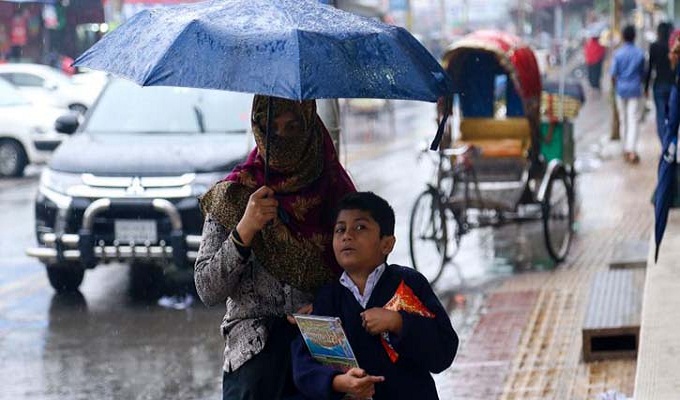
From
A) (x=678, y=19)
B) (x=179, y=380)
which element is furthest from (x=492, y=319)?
(x=678, y=19)

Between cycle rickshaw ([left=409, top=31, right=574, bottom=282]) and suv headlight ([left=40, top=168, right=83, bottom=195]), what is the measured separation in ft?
8.98

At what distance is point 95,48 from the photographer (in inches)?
171

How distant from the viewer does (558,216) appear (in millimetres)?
13039

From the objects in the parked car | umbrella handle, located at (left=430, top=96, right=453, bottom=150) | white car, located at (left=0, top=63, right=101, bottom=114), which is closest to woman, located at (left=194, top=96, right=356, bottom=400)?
umbrella handle, located at (left=430, top=96, right=453, bottom=150)

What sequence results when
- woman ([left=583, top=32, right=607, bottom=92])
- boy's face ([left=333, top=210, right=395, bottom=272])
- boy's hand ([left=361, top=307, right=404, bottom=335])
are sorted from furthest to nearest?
woman ([left=583, top=32, right=607, bottom=92])
boy's face ([left=333, top=210, right=395, bottom=272])
boy's hand ([left=361, top=307, right=404, bottom=335])

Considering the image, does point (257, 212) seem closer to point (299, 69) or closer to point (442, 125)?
point (299, 69)

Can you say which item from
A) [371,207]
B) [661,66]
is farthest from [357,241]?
[661,66]

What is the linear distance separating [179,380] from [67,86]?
2330cm

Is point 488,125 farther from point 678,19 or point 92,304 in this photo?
point 678,19

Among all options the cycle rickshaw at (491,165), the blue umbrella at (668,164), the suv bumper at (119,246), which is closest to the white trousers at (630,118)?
the cycle rickshaw at (491,165)

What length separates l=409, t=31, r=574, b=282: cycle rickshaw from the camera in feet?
37.7

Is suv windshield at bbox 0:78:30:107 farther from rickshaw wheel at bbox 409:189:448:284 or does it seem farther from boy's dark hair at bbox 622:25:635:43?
rickshaw wheel at bbox 409:189:448:284

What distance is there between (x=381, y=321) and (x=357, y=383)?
195 millimetres

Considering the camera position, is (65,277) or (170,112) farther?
(170,112)
